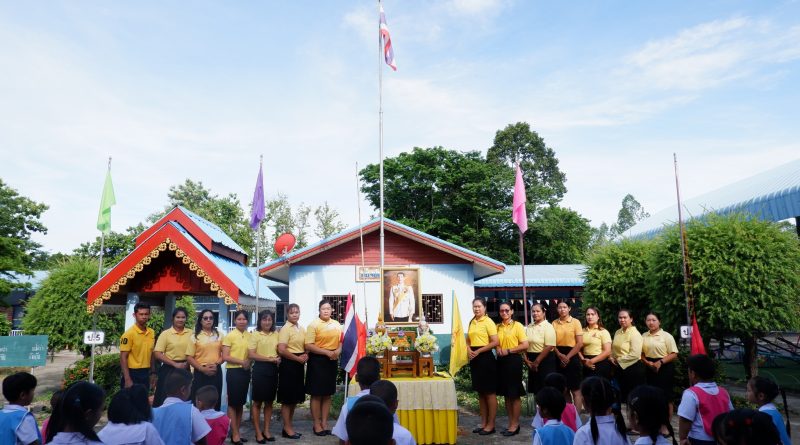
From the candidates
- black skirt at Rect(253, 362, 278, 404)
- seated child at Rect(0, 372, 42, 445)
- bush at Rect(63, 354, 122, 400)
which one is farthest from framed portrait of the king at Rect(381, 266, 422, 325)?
seated child at Rect(0, 372, 42, 445)

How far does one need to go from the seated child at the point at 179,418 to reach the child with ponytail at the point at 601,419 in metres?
3.13

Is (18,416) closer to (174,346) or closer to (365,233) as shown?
(174,346)

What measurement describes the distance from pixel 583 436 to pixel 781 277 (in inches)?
387

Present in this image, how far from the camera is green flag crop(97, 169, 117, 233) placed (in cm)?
1073

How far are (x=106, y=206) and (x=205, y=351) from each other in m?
5.44

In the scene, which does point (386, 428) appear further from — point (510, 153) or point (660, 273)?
point (510, 153)

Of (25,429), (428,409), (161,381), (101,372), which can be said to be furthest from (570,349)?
(101,372)

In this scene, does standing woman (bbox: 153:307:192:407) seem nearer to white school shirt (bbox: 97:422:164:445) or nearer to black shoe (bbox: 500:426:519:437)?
white school shirt (bbox: 97:422:164:445)

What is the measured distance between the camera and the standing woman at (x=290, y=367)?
771 cm

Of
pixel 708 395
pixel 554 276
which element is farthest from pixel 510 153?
pixel 708 395

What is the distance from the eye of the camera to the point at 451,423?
716cm

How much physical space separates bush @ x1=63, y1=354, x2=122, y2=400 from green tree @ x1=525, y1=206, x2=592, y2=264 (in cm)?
2866

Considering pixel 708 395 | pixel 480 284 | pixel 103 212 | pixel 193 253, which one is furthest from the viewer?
pixel 480 284

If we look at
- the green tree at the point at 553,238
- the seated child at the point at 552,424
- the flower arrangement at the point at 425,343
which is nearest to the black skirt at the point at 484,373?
the flower arrangement at the point at 425,343
